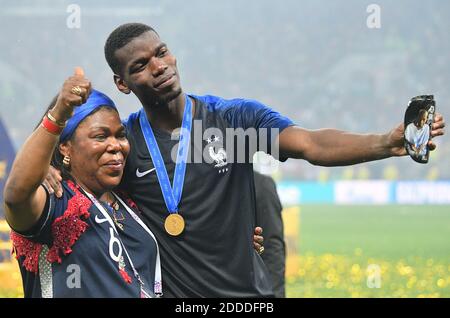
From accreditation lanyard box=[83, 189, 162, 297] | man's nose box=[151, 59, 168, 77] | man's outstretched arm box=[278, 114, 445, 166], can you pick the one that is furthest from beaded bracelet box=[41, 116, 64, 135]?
man's outstretched arm box=[278, 114, 445, 166]

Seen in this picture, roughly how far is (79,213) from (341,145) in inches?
51.9

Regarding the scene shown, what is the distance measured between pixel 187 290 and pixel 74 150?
3.32 feet

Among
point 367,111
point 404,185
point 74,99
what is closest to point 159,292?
point 74,99

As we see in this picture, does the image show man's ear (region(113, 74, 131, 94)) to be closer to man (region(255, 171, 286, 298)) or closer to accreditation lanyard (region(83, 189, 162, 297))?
accreditation lanyard (region(83, 189, 162, 297))

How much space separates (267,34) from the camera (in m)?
35.7

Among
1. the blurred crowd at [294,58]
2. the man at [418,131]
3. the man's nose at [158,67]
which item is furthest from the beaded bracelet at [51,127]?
the blurred crowd at [294,58]

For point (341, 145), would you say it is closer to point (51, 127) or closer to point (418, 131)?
point (418, 131)

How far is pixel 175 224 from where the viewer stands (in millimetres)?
4766

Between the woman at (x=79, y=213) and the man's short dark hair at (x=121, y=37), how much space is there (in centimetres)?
42

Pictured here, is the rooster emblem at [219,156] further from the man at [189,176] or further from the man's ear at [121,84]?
the man's ear at [121,84]

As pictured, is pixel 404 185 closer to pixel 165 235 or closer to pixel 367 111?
pixel 367 111

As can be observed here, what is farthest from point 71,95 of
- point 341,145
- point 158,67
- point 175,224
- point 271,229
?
point 271,229

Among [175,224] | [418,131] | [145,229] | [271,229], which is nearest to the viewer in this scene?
[418,131]

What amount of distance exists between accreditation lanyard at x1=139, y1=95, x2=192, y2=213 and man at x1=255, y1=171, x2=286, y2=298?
8.78 feet
